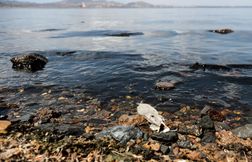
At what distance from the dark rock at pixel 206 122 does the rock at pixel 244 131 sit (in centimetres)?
78

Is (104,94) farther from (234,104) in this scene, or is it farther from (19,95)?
(234,104)

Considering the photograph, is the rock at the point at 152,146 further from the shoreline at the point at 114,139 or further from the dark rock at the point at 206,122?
the dark rock at the point at 206,122

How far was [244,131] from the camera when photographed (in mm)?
10211

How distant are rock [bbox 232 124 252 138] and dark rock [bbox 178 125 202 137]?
120 cm

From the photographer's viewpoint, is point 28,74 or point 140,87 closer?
point 140,87

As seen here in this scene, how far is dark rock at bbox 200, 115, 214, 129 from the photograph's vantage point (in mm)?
10648

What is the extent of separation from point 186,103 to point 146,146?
4866mm

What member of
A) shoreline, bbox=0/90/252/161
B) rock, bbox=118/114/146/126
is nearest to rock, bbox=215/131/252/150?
shoreline, bbox=0/90/252/161

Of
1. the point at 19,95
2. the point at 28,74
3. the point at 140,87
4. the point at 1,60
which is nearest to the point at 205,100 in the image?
the point at 140,87

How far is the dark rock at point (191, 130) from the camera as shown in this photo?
1027 cm

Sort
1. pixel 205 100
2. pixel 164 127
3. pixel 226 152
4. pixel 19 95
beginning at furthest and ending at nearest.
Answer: pixel 19 95 → pixel 205 100 → pixel 164 127 → pixel 226 152

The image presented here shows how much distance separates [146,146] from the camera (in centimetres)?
927

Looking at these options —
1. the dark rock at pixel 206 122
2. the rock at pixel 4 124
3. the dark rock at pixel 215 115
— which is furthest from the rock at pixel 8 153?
the dark rock at pixel 215 115

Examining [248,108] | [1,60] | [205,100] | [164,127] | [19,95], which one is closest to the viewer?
[164,127]
